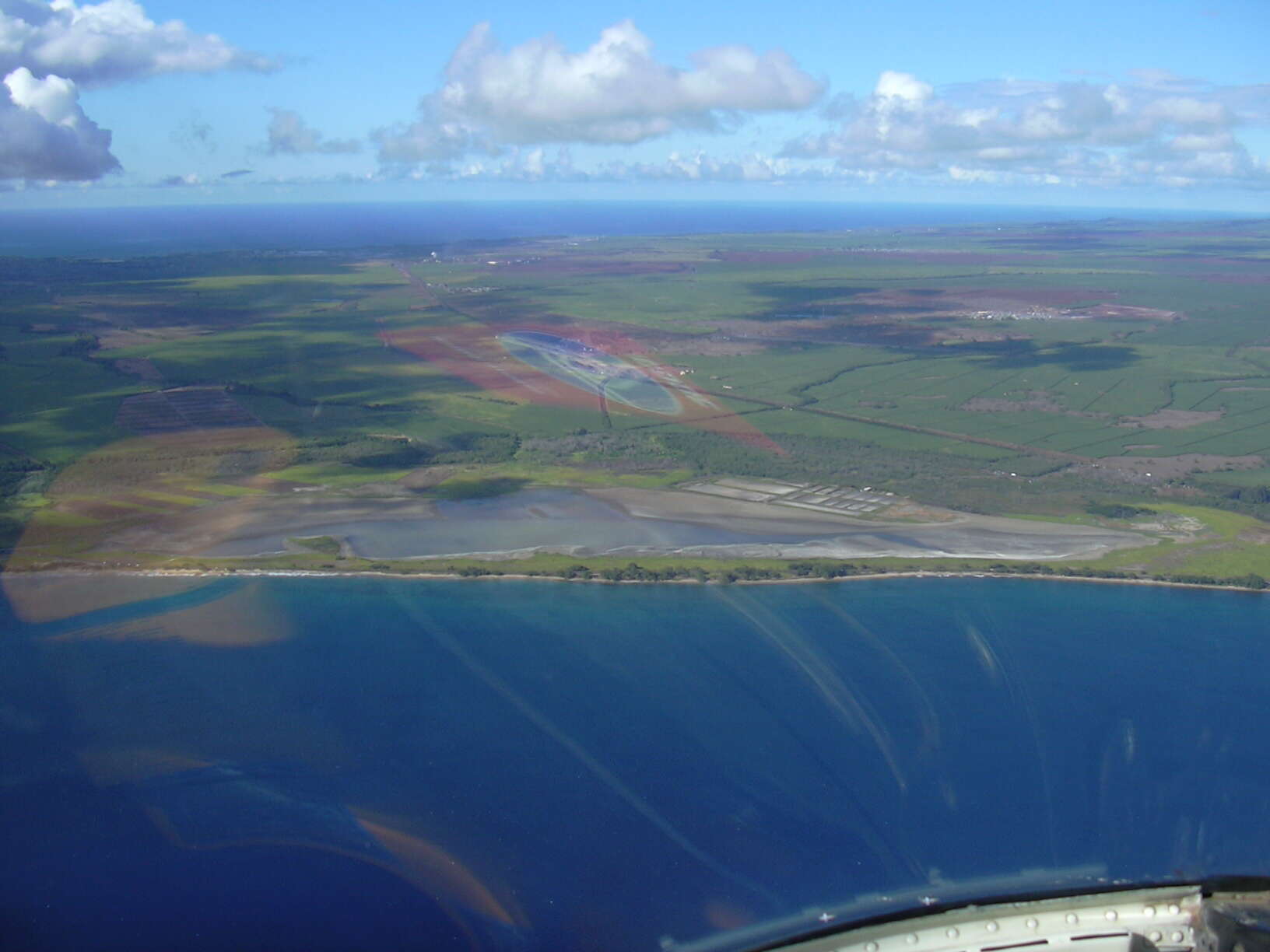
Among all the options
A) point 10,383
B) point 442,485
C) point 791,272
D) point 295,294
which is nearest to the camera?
point 442,485

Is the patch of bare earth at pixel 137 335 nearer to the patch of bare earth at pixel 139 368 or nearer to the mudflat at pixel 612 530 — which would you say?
the patch of bare earth at pixel 139 368

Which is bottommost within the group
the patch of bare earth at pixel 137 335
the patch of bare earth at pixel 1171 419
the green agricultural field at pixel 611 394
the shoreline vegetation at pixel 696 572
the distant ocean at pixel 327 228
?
→ the shoreline vegetation at pixel 696 572

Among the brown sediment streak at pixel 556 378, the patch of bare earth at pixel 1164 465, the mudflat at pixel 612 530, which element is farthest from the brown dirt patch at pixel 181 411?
the patch of bare earth at pixel 1164 465

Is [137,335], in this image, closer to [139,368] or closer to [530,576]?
[139,368]

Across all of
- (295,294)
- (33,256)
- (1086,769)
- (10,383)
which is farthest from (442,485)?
(33,256)

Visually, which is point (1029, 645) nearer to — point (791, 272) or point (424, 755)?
point (424, 755)

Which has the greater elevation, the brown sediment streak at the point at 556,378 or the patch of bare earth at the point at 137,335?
the patch of bare earth at the point at 137,335

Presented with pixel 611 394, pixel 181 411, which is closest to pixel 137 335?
pixel 181 411
